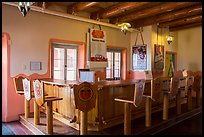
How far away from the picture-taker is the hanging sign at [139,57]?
6913mm

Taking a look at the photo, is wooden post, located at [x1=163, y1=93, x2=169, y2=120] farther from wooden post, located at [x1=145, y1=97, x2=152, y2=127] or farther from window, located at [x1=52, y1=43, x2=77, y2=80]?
window, located at [x1=52, y1=43, x2=77, y2=80]

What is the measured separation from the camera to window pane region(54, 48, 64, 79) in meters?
A: 5.47

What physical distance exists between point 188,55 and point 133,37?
2.41 metres

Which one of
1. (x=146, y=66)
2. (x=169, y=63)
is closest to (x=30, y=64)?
(x=146, y=66)

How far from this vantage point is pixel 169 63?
7.82 meters

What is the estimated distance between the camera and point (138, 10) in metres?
5.52

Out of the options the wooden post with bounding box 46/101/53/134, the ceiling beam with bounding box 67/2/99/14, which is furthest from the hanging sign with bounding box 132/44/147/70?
the wooden post with bounding box 46/101/53/134

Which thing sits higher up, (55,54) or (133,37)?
(133,37)

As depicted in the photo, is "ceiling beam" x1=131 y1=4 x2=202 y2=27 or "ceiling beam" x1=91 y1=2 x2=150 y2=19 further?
"ceiling beam" x1=131 y1=4 x2=202 y2=27

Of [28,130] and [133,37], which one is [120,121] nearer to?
[28,130]

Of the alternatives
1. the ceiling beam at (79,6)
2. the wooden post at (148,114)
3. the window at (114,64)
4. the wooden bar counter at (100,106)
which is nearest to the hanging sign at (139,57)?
the window at (114,64)

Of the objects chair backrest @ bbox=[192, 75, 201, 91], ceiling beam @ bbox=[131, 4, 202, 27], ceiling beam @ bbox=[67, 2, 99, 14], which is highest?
ceiling beam @ bbox=[67, 2, 99, 14]

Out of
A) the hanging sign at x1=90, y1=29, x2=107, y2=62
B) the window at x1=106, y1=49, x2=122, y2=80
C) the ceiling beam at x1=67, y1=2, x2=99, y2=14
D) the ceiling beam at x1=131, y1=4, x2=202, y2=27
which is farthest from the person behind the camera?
the window at x1=106, y1=49, x2=122, y2=80

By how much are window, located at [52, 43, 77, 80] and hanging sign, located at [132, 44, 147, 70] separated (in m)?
2.44
